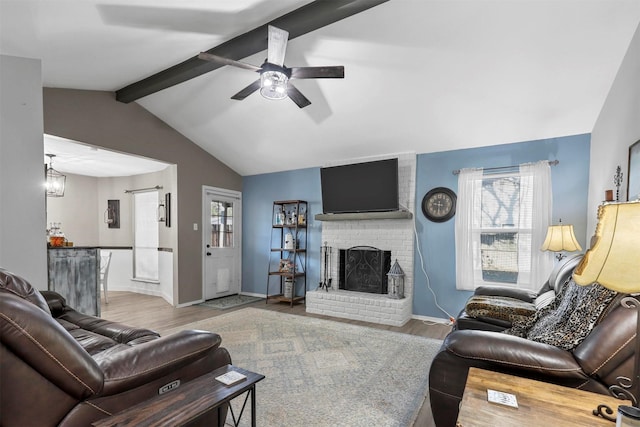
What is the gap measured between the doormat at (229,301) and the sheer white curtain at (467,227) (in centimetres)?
348

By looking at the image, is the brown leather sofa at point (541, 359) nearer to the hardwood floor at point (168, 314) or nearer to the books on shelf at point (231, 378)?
the books on shelf at point (231, 378)

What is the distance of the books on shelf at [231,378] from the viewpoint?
138 cm

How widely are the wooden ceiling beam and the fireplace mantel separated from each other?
2551mm

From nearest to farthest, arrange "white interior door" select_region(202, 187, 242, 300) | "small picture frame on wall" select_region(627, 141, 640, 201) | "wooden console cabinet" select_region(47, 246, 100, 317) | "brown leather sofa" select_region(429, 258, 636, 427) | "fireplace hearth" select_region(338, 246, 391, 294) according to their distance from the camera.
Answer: "brown leather sofa" select_region(429, 258, 636, 427) → "small picture frame on wall" select_region(627, 141, 640, 201) → "wooden console cabinet" select_region(47, 246, 100, 317) → "fireplace hearth" select_region(338, 246, 391, 294) → "white interior door" select_region(202, 187, 242, 300)

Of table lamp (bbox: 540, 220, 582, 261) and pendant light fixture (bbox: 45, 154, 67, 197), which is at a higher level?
pendant light fixture (bbox: 45, 154, 67, 197)

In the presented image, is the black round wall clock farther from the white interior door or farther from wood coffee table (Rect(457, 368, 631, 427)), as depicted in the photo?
the white interior door

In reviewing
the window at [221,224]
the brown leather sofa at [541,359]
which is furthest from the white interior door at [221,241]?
the brown leather sofa at [541,359]

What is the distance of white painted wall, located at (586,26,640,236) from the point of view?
213 cm

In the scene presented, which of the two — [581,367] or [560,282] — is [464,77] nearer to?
[560,282]

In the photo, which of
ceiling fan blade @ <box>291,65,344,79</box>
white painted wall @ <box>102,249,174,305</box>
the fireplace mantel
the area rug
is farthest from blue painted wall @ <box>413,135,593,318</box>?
white painted wall @ <box>102,249,174,305</box>

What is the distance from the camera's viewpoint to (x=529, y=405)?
3.64 ft

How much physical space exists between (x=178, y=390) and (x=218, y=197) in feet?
15.6

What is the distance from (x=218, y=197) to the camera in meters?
5.75

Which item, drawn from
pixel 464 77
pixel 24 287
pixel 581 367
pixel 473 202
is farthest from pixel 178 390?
pixel 473 202
